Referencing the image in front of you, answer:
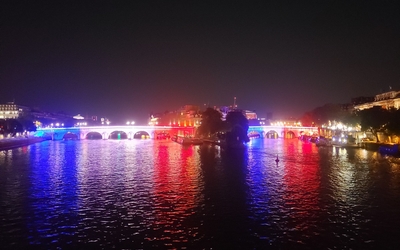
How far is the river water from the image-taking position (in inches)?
731

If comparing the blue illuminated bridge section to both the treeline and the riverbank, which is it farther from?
the treeline

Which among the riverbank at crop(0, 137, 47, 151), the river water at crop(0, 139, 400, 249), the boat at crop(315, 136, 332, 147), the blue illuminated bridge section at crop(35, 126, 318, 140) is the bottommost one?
the river water at crop(0, 139, 400, 249)

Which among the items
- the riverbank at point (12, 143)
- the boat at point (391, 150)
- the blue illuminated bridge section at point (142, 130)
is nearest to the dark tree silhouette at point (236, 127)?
the boat at point (391, 150)

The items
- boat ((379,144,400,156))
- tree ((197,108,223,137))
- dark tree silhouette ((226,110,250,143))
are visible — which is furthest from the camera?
tree ((197,108,223,137))

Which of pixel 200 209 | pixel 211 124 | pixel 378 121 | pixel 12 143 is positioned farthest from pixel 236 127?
pixel 200 209

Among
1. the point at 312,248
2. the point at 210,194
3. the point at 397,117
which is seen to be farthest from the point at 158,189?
the point at 397,117

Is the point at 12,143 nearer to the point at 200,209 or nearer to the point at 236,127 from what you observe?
the point at 236,127

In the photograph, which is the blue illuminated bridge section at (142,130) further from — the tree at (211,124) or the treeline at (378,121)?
the treeline at (378,121)

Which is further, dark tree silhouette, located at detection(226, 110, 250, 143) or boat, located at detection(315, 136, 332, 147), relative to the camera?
boat, located at detection(315, 136, 332, 147)

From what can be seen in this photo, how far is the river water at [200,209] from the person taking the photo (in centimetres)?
1858

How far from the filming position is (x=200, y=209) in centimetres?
2444

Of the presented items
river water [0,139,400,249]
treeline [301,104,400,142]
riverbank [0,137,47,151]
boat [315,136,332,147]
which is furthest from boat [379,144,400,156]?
riverbank [0,137,47,151]

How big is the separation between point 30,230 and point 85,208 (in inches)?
192

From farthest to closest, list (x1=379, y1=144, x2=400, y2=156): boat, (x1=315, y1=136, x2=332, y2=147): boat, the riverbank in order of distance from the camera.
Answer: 1. (x1=315, y1=136, x2=332, y2=147): boat
2. the riverbank
3. (x1=379, y1=144, x2=400, y2=156): boat
